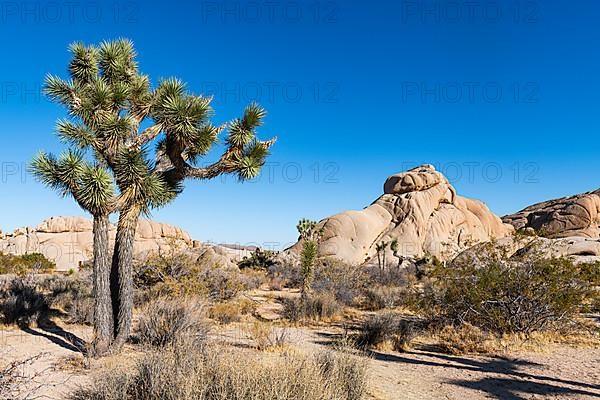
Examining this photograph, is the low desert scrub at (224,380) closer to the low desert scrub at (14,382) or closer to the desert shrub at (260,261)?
the low desert scrub at (14,382)

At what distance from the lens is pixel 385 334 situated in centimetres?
947

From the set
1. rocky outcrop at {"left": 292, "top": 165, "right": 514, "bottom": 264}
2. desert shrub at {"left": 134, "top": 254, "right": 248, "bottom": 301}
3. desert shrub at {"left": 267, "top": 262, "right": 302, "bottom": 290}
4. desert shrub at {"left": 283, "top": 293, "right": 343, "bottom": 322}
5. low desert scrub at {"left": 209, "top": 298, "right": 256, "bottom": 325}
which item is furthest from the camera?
rocky outcrop at {"left": 292, "top": 165, "right": 514, "bottom": 264}

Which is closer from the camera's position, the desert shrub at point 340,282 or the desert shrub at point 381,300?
the desert shrub at point 381,300

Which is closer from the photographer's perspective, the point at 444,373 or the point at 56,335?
the point at 444,373

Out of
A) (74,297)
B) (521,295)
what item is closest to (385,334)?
(521,295)

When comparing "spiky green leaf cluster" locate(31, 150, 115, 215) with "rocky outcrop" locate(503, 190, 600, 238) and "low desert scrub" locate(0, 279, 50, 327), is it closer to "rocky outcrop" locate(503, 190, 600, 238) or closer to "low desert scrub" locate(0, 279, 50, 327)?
"low desert scrub" locate(0, 279, 50, 327)

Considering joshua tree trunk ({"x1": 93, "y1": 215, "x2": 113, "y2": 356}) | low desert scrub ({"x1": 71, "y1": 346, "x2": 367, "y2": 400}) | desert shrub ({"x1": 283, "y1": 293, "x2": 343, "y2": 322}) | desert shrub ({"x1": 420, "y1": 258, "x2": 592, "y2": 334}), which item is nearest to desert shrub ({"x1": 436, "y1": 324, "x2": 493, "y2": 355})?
desert shrub ({"x1": 420, "y1": 258, "x2": 592, "y2": 334})

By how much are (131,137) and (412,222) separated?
3730 cm

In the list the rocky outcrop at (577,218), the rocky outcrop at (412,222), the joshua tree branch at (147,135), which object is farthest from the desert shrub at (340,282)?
the rocky outcrop at (577,218)

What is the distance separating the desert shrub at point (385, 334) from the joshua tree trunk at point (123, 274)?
15.3ft

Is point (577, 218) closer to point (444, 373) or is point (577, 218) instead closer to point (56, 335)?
point (444, 373)

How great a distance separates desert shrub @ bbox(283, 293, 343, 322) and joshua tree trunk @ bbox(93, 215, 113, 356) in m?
6.00

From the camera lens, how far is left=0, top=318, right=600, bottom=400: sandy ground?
629cm

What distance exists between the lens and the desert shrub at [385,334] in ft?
30.6
